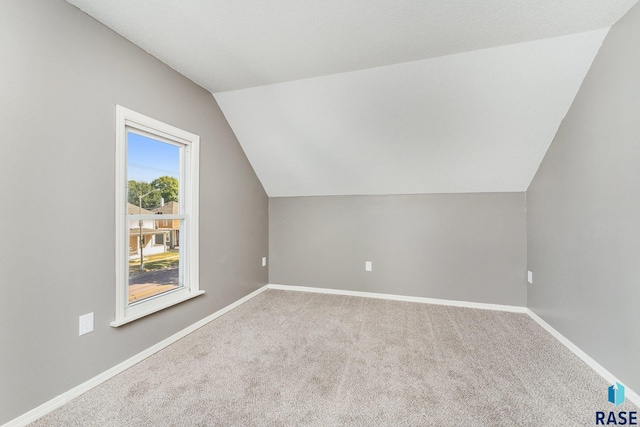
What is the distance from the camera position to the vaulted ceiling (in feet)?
5.00

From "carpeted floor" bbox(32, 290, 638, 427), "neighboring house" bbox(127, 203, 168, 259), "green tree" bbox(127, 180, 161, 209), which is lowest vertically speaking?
"carpeted floor" bbox(32, 290, 638, 427)

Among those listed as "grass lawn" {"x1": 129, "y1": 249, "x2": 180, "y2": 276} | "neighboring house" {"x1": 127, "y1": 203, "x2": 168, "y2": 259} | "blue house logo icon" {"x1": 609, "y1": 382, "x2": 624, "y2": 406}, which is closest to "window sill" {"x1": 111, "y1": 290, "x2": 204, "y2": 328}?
"grass lawn" {"x1": 129, "y1": 249, "x2": 180, "y2": 276}

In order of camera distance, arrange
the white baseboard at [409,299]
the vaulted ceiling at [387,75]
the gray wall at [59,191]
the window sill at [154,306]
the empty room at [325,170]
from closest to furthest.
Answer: the gray wall at [59,191]
the empty room at [325,170]
the vaulted ceiling at [387,75]
the window sill at [154,306]
the white baseboard at [409,299]

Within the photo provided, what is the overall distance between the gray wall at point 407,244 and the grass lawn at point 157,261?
4.91 feet

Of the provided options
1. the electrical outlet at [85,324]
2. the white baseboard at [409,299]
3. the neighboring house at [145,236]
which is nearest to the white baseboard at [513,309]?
the white baseboard at [409,299]

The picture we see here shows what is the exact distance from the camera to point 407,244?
10.4ft

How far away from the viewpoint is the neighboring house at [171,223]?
2.15 meters

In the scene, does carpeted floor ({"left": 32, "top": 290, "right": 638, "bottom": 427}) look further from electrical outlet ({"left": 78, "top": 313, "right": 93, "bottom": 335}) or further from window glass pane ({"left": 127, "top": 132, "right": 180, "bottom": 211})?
window glass pane ({"left": 127, "top": 132, "right": 180, "bottom": 211})

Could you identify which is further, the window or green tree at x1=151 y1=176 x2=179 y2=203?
green tree at x1=151 y1=176 x2=179 y2=203

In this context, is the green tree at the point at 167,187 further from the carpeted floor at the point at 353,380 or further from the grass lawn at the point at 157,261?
the carpeted floor at the point at 353,380

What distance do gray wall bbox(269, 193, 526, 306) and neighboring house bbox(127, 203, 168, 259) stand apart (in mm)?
1662

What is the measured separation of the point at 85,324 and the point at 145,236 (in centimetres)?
69

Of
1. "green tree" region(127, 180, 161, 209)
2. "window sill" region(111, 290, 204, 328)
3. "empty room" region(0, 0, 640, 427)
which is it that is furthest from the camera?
"green tree" region(127, 180, 161, 209)

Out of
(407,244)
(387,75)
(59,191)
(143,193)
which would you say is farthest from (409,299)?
(59,191)
